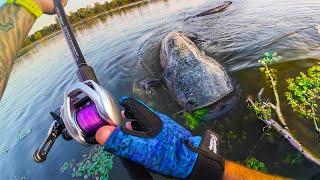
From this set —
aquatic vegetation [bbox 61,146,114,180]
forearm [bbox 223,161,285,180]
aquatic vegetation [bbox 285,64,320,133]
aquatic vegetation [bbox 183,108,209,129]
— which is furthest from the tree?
forearm [bbox 223,161,285,180]

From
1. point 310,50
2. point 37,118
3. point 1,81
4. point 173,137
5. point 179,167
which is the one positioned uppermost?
point 1,81

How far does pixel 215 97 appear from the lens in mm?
8727

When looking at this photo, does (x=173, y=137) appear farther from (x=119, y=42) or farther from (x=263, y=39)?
(x=119, y=42)

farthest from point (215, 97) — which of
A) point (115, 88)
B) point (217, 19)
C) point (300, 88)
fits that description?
point (217, 19)

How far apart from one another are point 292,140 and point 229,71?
449 centimetres

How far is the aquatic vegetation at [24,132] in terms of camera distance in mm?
12683

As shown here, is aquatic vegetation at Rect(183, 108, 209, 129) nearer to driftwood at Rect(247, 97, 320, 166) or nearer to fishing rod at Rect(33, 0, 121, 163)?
driftwood at Rect(247, 97, 320, 166)

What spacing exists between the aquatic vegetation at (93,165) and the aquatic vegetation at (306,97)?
16.3 feet

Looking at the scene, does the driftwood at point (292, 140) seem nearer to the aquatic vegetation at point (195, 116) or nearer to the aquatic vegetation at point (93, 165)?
the aquatic vegetation at point (195, 116)

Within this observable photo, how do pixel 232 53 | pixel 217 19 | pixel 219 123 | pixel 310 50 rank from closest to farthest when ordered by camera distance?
pixel 219 123, pixel 310 50, pixel 232 53, pixel 217 19

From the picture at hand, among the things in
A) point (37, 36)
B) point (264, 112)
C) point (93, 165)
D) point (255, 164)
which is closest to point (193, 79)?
point (264, 112)

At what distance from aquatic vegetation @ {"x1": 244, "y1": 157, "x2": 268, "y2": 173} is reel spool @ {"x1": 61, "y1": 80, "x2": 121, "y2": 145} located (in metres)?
5.20

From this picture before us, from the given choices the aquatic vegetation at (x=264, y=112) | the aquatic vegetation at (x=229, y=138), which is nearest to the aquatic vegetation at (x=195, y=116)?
the aquatic vegetation at (x=229, y=138)

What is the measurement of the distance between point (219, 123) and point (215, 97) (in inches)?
36.1
